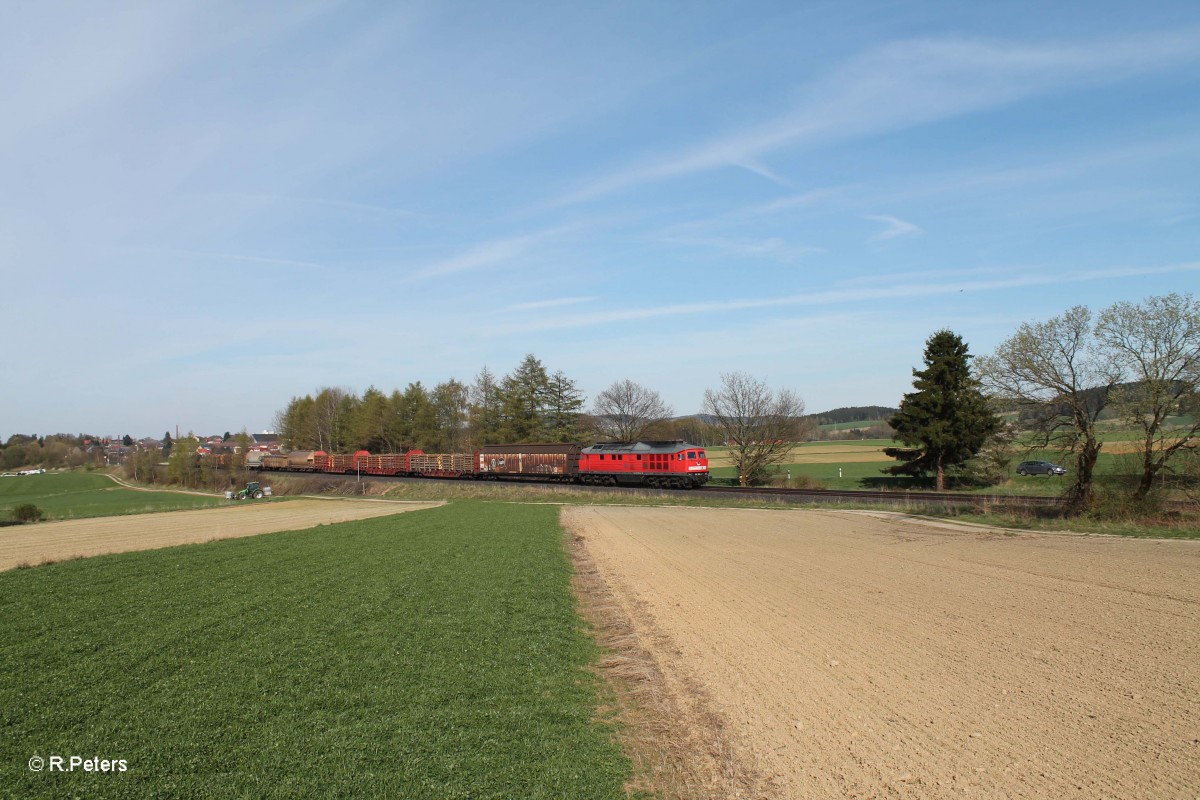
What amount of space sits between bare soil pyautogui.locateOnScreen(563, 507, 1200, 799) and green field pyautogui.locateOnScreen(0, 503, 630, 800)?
136cm

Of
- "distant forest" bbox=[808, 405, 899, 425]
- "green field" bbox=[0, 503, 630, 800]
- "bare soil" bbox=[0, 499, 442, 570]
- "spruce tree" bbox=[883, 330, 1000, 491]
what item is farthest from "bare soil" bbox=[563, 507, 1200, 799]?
"distant forest" bbox=[808, 405, 899, 425]

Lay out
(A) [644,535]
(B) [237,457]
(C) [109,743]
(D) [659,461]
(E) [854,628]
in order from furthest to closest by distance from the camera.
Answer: (B) [237,457], (D) [659,461], (A) [644,535], (E) [854,628], (C) [109,743]

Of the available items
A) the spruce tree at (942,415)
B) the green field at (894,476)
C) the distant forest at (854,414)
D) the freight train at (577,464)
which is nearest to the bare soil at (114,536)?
the freight train at (577,464)

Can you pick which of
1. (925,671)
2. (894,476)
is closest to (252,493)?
(894,476)

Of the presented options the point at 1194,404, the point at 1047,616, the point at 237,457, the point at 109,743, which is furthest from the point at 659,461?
the point at 237,457

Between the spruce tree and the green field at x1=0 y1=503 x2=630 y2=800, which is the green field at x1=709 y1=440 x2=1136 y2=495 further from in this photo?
the green field at x1=0 y1=503 x2=630 y2=800

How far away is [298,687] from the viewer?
760 cm

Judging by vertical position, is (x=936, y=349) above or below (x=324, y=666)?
above

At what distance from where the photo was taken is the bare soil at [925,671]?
21.5ft

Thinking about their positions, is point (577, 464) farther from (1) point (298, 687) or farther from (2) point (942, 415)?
(1) point (298, 687)

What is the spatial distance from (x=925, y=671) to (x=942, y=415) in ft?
150

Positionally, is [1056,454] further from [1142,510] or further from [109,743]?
[109,743]

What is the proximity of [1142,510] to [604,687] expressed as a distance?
1030 inches

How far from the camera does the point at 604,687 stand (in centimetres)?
922
